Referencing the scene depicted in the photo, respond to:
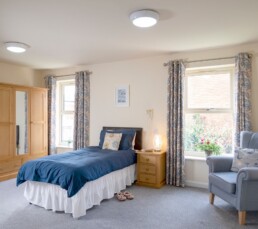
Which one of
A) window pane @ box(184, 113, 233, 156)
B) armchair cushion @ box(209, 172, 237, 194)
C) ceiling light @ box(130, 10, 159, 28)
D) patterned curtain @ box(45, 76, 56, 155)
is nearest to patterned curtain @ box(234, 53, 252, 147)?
window pane @ box(184, 113, 233, 156)

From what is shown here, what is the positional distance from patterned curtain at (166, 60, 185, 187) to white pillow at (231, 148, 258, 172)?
104 cm

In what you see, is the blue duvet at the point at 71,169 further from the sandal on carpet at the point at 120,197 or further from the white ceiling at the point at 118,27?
the white ceiling at the point at 118,27

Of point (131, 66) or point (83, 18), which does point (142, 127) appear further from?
point (83, 18)

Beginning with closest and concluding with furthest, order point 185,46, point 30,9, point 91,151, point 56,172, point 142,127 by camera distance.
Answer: point 30,9, point 56,172, point 185,46, point 91,151, point 142,127

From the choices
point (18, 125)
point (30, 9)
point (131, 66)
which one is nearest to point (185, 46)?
point (131, 66)

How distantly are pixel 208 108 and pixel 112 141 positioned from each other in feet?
6.11

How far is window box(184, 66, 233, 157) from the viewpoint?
409 cm

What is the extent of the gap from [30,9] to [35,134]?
3319 millimetres

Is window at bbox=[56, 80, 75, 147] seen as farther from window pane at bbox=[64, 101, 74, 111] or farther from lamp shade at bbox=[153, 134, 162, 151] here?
lamp shade at bbox=[153, 134, 162, 151]

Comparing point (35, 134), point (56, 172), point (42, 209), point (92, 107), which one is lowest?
point (42, 209)

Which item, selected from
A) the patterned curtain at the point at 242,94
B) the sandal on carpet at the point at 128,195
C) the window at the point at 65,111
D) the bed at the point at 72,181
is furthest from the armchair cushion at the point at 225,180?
the window at the point at 65,111

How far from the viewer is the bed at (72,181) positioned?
2883mm

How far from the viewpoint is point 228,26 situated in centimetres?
300

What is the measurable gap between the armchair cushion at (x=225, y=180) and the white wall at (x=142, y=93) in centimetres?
92
